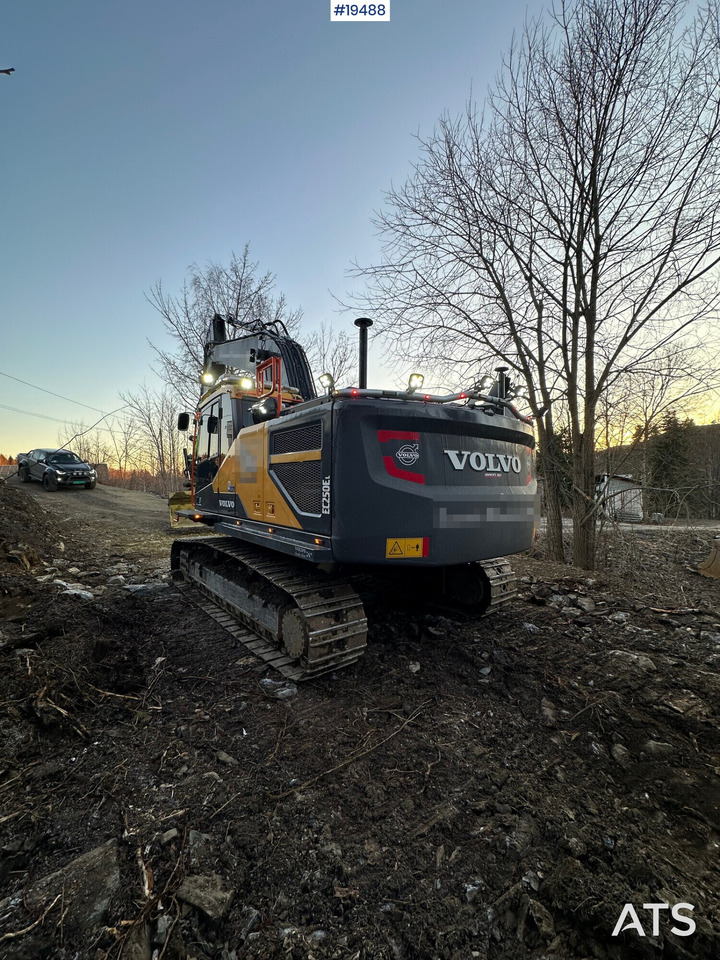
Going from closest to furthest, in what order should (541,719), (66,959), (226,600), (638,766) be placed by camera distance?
(66,959)
(638,766)
(541,719)
(226,600)

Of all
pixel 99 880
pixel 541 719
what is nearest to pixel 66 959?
pixel 99 880

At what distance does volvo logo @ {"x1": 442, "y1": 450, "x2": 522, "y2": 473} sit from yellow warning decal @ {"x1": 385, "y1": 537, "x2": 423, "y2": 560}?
0.66m

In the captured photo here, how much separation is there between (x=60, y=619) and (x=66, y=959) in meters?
3.63

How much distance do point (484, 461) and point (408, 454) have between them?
740 mm

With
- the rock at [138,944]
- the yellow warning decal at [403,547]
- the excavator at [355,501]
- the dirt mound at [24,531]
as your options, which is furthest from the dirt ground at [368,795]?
the dirt mound at [24,531]

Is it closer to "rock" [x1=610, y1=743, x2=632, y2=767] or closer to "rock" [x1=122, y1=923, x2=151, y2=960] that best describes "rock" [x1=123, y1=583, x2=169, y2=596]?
"rock" [x1=122, y1=923, x2=151, y2=960]

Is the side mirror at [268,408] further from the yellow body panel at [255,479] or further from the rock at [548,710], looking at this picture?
the rock at [548,710]

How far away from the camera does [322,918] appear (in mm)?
1647

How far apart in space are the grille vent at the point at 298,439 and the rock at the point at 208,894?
2361mm

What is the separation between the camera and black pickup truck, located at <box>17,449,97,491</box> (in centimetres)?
1648

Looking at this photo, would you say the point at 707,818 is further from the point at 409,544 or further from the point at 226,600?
the point at 226,600

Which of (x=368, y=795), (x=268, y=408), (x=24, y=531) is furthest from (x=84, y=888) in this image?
(x=24, y=531)

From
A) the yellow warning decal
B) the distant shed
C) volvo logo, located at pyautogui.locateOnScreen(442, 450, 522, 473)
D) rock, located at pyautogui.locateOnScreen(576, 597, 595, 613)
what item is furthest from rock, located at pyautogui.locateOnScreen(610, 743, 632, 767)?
the distant shed

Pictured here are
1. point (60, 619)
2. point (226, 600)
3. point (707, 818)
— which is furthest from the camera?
point (226, 600)
